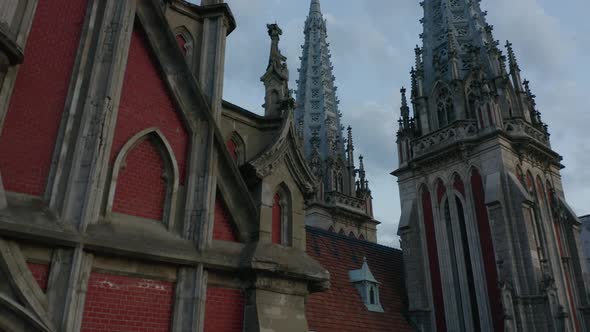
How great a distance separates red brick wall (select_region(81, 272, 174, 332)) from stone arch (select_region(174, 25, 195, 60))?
4285 mm

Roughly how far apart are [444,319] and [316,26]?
32.2 meters

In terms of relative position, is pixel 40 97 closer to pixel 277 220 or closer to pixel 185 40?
pixel 185 40

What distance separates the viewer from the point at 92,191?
6969mm

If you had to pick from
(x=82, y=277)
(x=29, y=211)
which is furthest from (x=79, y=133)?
(x=82, y=277)

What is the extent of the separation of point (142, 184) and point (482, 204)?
577 inches

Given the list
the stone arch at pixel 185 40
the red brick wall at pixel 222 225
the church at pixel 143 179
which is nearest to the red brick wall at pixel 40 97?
the church at pixel 143 179

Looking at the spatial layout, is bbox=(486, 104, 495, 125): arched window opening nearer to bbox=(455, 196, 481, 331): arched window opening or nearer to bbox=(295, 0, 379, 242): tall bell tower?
bbox=(455, 196, 481, 331): arched window opening

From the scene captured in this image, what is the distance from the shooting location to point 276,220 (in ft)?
30.0

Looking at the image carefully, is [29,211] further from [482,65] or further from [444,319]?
[482,65]

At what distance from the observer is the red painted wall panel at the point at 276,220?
352 inches

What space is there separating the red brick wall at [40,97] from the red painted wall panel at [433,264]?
1587 cm

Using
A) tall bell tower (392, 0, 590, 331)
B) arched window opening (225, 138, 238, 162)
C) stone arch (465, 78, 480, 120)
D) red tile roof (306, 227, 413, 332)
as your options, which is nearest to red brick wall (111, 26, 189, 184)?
arched window opening (225, 138, 238, 162)

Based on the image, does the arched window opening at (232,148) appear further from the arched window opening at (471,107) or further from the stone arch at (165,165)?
the arched window opening at (471,107)

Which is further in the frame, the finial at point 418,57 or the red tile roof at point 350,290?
the finial at point 418,57
